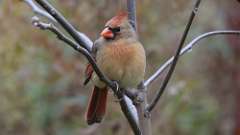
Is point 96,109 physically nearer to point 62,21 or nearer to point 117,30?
point 117,30

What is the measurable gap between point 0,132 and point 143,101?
284 cm

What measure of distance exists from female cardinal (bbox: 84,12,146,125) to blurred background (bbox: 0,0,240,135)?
3.90ft

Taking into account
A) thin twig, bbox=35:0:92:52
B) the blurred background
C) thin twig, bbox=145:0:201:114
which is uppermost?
the blurred background

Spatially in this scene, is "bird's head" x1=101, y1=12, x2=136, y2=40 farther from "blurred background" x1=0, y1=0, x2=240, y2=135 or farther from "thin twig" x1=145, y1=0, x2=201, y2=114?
"blurred background" x1=0, y1=0, x2=240, y2=135

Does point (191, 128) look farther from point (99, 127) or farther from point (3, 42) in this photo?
point (3, 42)

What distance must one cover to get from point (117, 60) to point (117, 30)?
0.59ft

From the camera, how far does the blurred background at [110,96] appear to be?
4348 mm

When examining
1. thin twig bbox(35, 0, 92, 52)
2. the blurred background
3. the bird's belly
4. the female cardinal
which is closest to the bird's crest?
the female cardinal

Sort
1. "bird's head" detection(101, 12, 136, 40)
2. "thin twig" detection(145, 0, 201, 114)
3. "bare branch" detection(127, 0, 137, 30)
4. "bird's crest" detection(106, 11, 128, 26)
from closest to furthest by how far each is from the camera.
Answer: "thin twig" detection(145, 0, 201, 114)
"bare branch" detection(127, 0, 137, 30)
"bird's crest" detection(106, 11, 128, 26)
"bird's head" detection(101, 12, 136, 40)

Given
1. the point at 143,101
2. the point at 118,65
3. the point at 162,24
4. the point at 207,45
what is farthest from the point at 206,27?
the point at 143,101

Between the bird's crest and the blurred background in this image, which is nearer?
the bird's crest

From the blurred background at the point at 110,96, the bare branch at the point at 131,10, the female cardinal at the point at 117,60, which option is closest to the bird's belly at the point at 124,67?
the female cardinal at the point at 117,60

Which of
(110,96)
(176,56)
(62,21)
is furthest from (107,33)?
(110,96)

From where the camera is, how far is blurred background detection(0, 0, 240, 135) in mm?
4348
